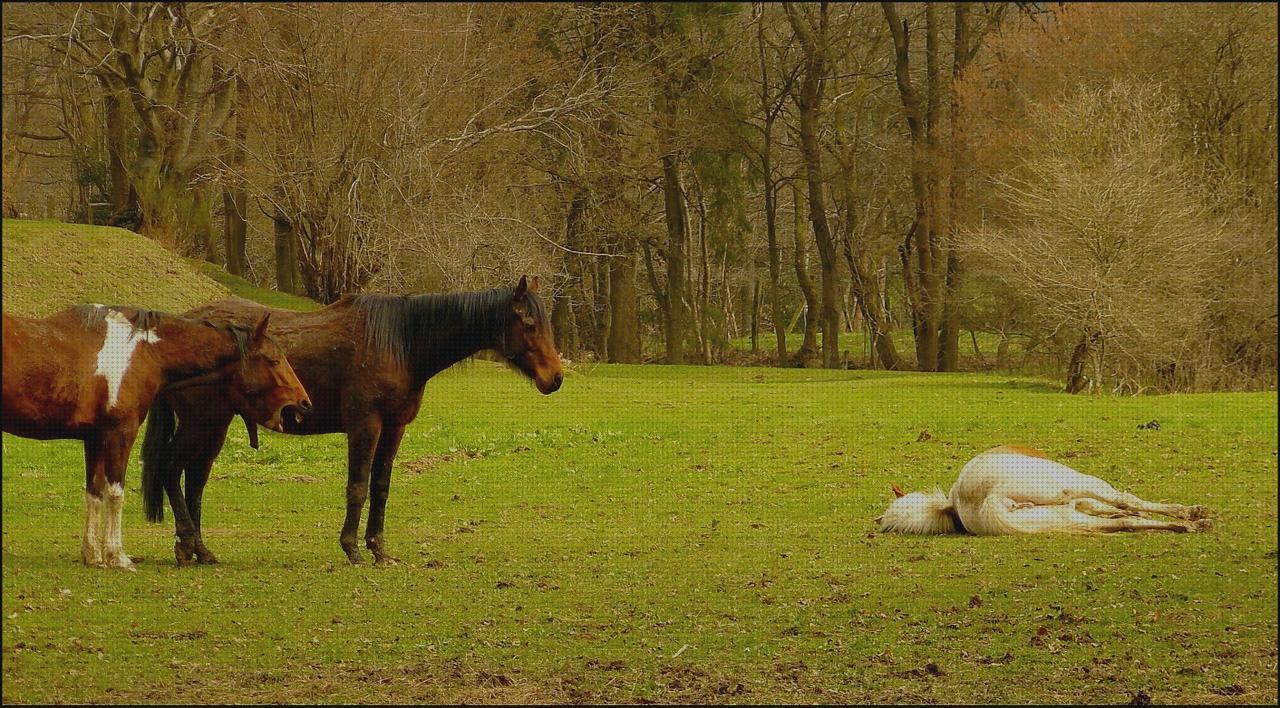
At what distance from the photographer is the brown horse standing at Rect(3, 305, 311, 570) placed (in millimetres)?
7863

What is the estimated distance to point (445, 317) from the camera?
9945mm

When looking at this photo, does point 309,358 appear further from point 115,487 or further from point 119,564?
point 119,564

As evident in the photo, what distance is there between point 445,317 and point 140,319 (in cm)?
222

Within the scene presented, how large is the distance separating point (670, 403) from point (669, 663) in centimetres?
1718

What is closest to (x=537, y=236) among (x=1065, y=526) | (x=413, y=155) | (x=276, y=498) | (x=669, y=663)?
(x=413, y=155)

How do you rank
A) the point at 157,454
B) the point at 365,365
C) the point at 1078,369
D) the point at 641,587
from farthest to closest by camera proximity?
the point at 1078,369
the point at 157,454
the point at 365,365
the point at 641,587

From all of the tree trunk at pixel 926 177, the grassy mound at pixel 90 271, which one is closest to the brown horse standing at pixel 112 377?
the grassy mound at pixel 90 271

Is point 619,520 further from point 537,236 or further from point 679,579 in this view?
point 537,236

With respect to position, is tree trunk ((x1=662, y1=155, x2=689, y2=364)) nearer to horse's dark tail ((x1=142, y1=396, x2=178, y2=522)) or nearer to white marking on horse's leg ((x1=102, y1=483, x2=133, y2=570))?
horse's dark tail ((x1=142, y1=396, x2=178, y2=522))

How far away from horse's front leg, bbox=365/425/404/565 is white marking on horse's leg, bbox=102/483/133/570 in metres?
1.76

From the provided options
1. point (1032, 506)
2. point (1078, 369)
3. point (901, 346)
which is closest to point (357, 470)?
point (1032, 506)

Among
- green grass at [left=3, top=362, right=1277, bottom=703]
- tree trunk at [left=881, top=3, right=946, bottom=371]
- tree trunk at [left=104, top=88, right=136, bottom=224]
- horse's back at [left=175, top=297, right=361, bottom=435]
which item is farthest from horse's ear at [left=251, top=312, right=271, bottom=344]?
tree trunk at [left=881, top=3, right=946, bottom=371]

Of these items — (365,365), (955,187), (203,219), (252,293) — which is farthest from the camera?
(955,187)

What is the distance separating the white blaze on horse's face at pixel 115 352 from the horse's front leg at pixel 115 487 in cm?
26
